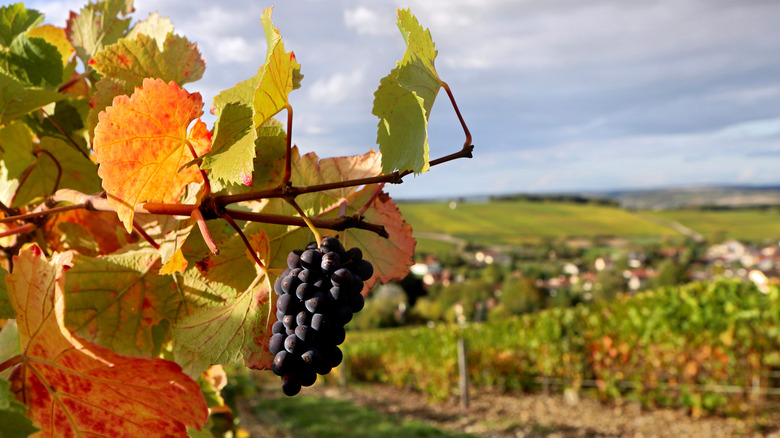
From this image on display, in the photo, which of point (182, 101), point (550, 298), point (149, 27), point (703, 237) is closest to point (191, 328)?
point (182, 101)

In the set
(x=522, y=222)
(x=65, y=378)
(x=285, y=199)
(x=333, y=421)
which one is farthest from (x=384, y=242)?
(x=522, y=222)

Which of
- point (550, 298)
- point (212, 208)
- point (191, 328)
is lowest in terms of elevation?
point (550, 298)

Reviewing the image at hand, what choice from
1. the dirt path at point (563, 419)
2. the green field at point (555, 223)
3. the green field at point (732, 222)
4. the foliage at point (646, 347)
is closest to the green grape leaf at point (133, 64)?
the foliage at point (646, 347)

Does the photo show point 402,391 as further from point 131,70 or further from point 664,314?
point 131,70

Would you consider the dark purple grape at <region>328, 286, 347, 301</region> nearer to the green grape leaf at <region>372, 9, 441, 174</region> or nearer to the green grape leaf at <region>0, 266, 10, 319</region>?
the green grape leaf at <region>372, 9, 441, 174</region>

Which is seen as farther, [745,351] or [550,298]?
[550,298]

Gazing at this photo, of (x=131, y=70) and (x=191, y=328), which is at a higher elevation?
(x=131, y=70)

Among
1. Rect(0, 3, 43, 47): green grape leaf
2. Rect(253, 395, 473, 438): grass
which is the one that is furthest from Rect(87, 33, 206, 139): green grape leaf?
Rect(253, 395, 473, 438): grass

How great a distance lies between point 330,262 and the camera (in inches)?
27.4

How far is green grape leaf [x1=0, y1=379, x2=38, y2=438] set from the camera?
553 millimetres

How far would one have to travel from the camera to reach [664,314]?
10.6 metres

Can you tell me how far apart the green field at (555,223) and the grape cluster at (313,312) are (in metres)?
70.9

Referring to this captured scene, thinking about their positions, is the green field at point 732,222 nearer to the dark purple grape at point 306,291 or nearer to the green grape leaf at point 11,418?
the dark purple grape at point 306,291

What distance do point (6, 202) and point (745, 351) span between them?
11.0m
